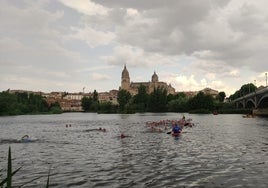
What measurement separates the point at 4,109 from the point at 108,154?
5654 inches

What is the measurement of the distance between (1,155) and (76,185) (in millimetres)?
14243

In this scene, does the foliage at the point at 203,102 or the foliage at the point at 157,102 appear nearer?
the foliage at the point at 203,102

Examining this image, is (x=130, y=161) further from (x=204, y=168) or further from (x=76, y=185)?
(x=76, y=185)

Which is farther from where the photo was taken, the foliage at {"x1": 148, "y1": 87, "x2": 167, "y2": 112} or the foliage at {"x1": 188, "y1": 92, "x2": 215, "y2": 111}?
the foliage at {"x1": 148, "y1": 87, "x2": 167, "y2": 112}

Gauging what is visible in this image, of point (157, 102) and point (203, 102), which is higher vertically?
point (157, 102)

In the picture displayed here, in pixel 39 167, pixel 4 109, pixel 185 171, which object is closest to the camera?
pixel 185 171

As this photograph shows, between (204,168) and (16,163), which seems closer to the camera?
(204,168)

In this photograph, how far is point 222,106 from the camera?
171m

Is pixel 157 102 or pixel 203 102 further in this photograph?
pixel 157 102

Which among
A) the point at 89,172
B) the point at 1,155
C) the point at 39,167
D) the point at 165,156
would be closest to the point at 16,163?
the point at 39,167

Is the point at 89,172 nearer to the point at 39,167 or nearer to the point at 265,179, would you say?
the point at 39,167

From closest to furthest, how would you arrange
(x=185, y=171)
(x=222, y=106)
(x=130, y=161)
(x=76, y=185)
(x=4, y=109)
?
1. (x=76, y=185)
2. (x=185, y=171)
3. (x=130, y=161)
4. (x=4, y=109)
5. (x=222, y=106)

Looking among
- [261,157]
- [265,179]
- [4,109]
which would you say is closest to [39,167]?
[265,179]

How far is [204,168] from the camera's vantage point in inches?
833
